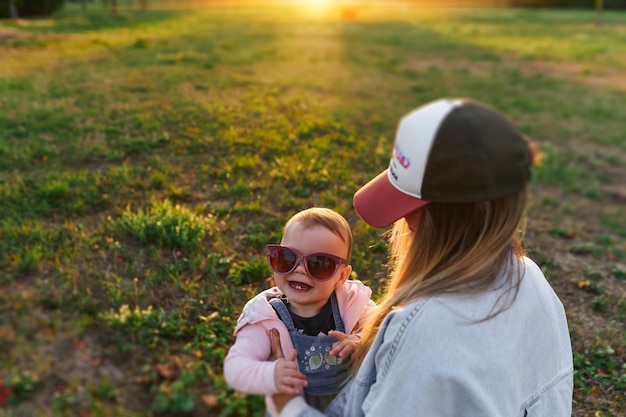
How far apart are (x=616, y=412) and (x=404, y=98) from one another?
8021mm

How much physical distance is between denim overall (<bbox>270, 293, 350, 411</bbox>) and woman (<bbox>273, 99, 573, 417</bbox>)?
411mm

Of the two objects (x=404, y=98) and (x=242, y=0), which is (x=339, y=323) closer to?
(x=404, y=98)

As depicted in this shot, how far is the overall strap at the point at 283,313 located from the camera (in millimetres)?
2701

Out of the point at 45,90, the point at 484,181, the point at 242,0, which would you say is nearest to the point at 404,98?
the point at 45,90

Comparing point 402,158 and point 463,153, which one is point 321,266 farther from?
point 463,153

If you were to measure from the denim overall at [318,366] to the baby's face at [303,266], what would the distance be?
0.13 meters

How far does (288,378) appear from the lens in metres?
2.29

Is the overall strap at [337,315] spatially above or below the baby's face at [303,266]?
below

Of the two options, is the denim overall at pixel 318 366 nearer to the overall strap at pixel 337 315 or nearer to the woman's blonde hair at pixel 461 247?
the overall strap at pixel 337 315

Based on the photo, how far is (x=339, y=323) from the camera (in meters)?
2.81

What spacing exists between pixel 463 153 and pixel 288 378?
3.73ft

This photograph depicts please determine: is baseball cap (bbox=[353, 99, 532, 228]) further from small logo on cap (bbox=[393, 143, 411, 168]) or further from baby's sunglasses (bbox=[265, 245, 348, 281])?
baby's sunglasses (bbox=[265, 245, 348, 281])

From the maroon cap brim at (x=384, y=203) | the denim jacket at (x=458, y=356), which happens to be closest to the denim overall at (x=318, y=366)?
the denim jacket at (x=458, y=356)

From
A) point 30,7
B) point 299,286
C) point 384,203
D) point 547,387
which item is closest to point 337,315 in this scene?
point 299,286
